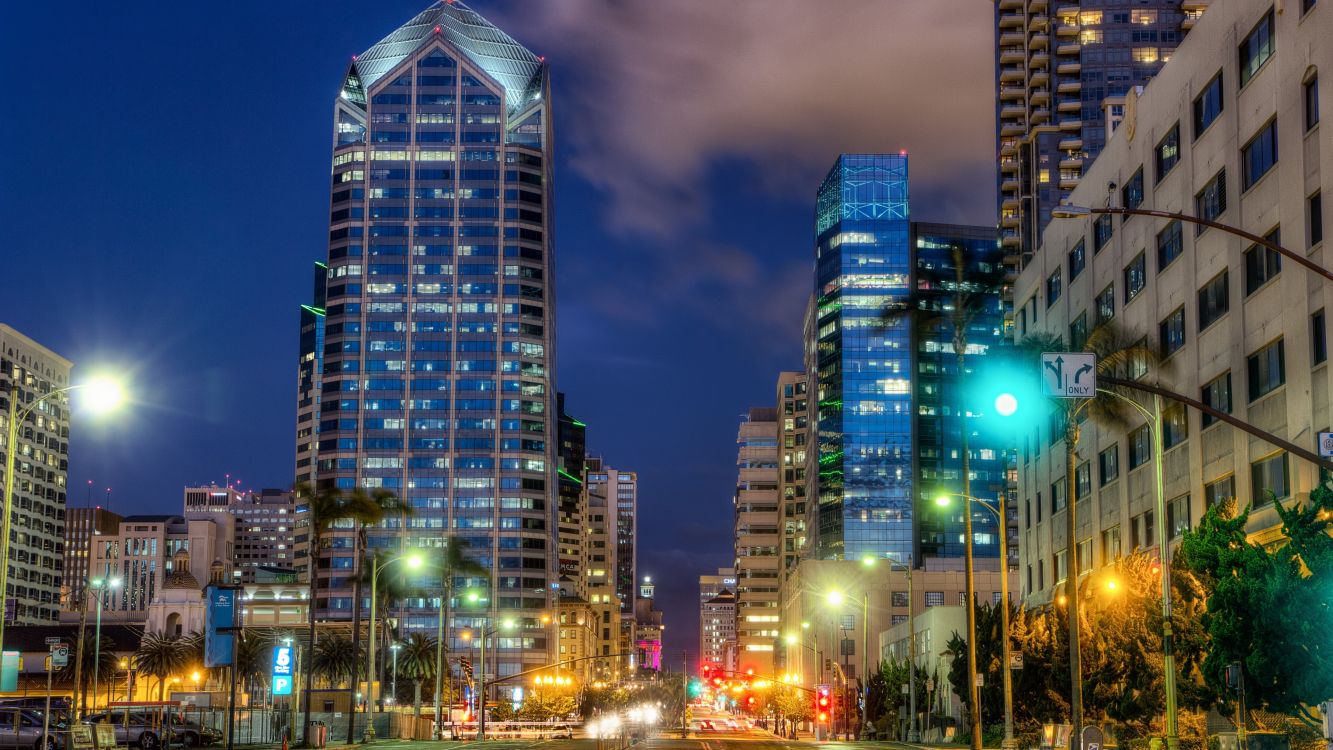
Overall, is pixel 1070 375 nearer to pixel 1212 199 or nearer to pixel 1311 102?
pixel 1311 102

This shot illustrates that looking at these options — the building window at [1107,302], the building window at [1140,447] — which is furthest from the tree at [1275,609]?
the building window at [1107,302]

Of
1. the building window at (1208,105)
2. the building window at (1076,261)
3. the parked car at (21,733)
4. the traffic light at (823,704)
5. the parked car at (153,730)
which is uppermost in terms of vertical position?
the building window at (1208,105)

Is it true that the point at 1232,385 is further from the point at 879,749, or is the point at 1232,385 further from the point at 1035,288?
the point at 1035,288

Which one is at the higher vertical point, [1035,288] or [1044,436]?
[1035,288]

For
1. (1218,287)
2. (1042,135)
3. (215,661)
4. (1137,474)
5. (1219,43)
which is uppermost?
(1042,135)

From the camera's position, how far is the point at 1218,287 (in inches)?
2218

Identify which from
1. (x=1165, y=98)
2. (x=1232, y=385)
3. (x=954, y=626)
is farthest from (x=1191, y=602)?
(x=954, y=626)

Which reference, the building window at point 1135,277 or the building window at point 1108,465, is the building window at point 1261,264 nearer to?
the building window at point 1135,277

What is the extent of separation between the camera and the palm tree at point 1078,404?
4681 centimetres

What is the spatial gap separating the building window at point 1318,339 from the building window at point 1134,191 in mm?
20606

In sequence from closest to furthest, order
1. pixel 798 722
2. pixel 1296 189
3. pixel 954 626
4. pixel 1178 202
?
pixel 1296 189 < pixel 1178 202 < pixel 954 626 < pixel 798 722

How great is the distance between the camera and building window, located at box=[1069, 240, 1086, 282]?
78.2 metres

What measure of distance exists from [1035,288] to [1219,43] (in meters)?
35.0

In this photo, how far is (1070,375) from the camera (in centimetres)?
2477
